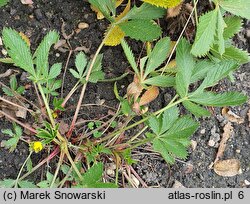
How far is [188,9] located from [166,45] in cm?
23

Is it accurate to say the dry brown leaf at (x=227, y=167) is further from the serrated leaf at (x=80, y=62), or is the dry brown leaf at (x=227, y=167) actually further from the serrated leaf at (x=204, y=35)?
the serrated leaf at (x=80, y=62)

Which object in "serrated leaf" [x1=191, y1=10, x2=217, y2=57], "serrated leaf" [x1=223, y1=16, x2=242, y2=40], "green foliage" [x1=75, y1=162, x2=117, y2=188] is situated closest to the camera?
"green foliage" [x1=75, y1=162, x2=117, y2=188]

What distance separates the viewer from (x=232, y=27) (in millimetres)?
1562

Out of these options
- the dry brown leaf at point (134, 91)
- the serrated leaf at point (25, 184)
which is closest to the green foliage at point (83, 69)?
the dry brown leaf at point (134, 91)

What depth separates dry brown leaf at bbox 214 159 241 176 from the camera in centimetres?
168

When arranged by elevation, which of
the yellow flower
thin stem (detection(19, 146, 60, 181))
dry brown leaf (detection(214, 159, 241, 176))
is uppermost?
the yellow flower

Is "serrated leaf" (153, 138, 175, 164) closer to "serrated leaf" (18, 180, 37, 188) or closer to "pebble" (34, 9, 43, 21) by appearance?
"serrated leaf" (18, 180, 37, 188)

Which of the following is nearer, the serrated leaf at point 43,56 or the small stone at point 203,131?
the serrated leaf at point 43,56

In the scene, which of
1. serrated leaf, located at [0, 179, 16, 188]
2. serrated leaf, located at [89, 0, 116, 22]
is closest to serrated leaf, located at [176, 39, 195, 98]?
serrated leaf, located at [89, 0, 116, 22]

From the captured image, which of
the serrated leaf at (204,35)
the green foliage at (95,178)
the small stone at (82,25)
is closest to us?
the green foliage at (95,178)

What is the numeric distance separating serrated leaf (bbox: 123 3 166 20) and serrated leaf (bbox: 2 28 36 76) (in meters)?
0.34

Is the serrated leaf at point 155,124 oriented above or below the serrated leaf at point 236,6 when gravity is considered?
below

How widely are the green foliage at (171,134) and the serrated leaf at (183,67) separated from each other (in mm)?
93

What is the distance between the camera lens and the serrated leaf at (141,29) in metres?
1.52
